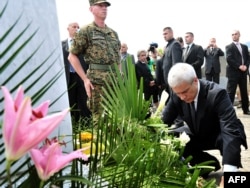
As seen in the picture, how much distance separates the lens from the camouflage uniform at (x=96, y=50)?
3020 mm

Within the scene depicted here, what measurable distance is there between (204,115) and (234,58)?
16.8 feet

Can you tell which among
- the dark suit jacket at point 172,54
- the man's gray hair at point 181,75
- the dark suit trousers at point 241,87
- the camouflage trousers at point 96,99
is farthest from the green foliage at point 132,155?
the dark suit trousers at point 241,87

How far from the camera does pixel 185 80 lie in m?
2.44

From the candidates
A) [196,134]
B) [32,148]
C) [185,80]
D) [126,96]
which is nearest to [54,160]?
[32,148]

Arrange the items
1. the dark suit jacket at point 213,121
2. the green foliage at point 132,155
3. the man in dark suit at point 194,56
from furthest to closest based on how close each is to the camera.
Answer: the man in dark suit at point 194,56, the dark suit jacket at point 213,121, the green foliage at point 132,155

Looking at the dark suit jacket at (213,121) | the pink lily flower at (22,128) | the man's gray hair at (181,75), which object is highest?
the man's gray hair at (181,75)

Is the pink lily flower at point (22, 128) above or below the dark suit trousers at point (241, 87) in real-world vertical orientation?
above

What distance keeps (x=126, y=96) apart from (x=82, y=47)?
1.24 meters

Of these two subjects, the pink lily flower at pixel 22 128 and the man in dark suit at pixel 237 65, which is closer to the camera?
the pink lily flower at pixel 22 128

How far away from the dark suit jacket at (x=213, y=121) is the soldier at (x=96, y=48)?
0.50 meters

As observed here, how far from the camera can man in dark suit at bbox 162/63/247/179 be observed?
2.42m

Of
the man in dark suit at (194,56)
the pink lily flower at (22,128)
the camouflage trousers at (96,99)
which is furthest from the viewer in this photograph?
the man in dark suit at (194,56)

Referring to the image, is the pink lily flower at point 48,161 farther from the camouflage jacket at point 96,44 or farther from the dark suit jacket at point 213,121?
the camouflage jacket at point 96,44

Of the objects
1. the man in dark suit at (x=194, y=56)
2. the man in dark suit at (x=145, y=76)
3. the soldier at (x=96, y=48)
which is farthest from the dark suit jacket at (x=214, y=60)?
the soldier at (x=96, y=48)
